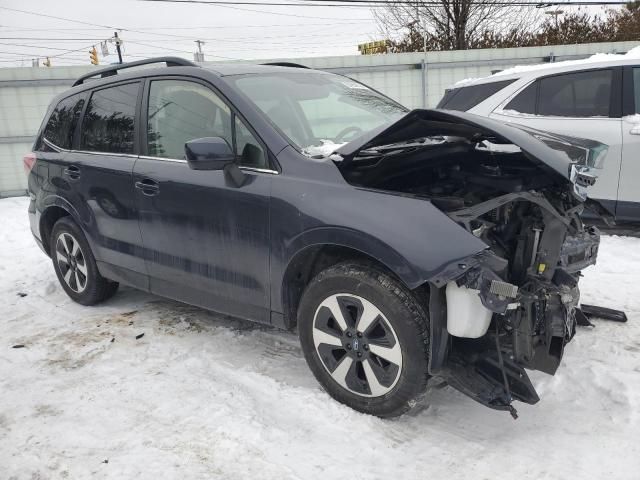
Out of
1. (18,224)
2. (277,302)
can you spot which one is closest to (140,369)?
(277,302)

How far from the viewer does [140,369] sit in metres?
3.40

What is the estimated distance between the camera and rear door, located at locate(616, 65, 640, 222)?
17.0 feet

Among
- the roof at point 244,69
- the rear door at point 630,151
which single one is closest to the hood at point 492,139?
the roof at point 244,69

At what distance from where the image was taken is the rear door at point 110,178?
3797mm

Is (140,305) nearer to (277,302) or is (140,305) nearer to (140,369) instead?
(140,369)

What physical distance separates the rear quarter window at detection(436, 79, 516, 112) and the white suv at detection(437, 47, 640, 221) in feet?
0.04

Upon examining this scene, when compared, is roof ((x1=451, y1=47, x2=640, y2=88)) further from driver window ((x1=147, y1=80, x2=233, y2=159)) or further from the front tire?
the front tire

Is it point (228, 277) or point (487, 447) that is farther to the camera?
point (228, 277)

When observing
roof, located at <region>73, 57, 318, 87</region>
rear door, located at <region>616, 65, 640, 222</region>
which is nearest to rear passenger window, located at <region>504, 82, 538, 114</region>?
rear door, located at <region>616, 65, 640, 222</region>

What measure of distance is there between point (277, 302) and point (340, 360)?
1.65 feet

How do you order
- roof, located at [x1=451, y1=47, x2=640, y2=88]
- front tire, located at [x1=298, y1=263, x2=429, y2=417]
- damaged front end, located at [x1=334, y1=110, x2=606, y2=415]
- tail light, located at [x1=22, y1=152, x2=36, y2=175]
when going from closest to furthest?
damaged front end, located at [x1=334, y1=110, x2=606, y2=415]
front tire, located at [x1=298, y1=263, x2=429, y2=417]
tail light, located at [x1=22, y1=152, x2=36, y2=175]
roof, located at [x1=451, y1=47, x2=640, y2=88]

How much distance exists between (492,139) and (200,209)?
5.67 ft

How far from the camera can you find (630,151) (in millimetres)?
5176

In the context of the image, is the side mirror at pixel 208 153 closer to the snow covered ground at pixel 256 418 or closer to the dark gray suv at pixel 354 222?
the dark gray suv at pixel 354 222
